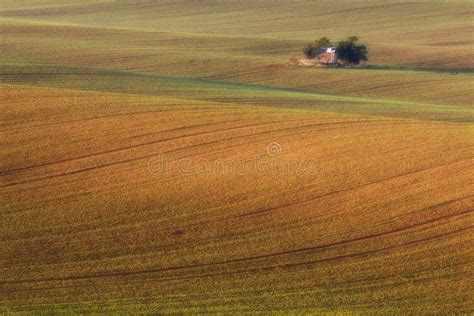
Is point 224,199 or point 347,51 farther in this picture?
point 347,51

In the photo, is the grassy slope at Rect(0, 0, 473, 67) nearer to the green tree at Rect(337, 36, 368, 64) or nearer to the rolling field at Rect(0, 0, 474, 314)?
the green tree at Rect(337, 36, 368, 64)

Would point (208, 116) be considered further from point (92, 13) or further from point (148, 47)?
point (92, 13)

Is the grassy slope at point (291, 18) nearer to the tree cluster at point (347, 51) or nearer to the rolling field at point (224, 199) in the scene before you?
the tree cluster at point (347, 51)

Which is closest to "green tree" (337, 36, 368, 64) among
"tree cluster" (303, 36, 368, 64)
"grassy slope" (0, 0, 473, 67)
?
"tree cluster" (303, 36, 368, 64)

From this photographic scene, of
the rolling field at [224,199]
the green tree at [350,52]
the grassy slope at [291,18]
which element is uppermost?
the grassy slope at [291,18]

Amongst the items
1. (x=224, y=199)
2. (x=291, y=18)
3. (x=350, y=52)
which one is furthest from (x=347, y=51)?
(x=224, y=199)

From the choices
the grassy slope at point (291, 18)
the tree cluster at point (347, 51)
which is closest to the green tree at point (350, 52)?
the tree cluster at point (347, 51)

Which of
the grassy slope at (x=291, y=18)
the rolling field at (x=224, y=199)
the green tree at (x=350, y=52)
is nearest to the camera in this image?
the rolling field at (x=224, y=199)

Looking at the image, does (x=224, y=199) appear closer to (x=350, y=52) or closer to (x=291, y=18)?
(x=350, y=52)
